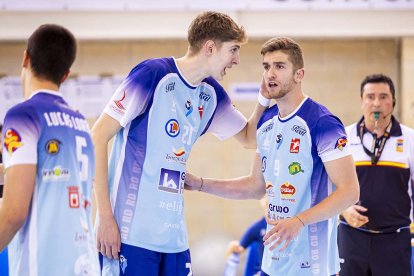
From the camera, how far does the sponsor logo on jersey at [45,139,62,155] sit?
289 centimetres

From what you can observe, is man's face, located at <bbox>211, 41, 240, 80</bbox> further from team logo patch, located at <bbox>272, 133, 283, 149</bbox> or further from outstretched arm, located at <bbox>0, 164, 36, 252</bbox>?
outstretched arm, located at <bbox>0, 164, 36, 252</bbox>

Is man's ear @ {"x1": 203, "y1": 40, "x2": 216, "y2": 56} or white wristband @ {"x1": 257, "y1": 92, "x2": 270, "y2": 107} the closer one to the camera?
man's ear @ {"x1": 203, "y1": 40, "x2": 216, "y2": 56}

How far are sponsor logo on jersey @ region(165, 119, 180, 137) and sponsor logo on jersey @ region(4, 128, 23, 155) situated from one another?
1.16 metres

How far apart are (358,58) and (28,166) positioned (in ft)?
22.1

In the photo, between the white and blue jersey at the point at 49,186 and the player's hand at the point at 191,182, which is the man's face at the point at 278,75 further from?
the white and blue jersey at the point at 49,186

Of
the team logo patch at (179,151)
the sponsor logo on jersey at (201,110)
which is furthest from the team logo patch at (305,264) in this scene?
the sponsor logo on jersey at (201,110)

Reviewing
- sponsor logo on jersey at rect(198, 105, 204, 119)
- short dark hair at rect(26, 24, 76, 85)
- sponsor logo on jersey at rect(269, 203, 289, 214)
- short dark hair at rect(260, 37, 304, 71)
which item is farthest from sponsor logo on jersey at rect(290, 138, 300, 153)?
short dark hair at rect(26, 24, 76, 85)

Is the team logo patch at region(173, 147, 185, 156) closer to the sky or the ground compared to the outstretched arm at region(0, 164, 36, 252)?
closer to the sky

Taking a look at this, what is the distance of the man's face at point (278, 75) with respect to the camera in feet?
13.4

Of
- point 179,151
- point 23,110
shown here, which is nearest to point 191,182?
point 179,151

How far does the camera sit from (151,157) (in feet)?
12.5

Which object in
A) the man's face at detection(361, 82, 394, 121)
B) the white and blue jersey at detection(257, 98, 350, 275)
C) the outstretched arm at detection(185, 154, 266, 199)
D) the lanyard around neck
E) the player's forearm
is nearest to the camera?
the player's forearm

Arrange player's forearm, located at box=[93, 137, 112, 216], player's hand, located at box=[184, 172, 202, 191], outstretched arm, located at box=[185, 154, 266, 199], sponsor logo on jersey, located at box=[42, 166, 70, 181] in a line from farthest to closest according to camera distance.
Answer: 1. outstretched arm, located at box=[185, 154, 266, 199]
2. player's hand, located at box=[184, 172, 202, 191]
3. player's forearm, located at box=[93, 137, 112, 216]
4. sponsor logo on jersey, located at box=[42, 166, 70, 181]

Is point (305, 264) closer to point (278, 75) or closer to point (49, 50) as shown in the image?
point (278, 75)
